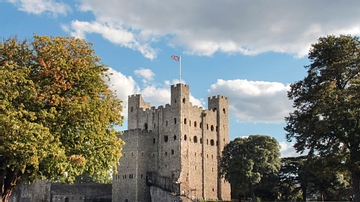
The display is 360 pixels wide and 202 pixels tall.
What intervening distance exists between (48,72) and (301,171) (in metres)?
43.2

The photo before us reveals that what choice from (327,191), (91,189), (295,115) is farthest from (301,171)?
(91,189)

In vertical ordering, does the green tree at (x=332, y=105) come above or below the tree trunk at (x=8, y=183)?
above

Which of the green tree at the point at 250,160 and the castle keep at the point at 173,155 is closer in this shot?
the green tree at the point at 250,160

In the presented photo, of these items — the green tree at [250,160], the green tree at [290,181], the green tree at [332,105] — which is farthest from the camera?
the green tree at [290,181]

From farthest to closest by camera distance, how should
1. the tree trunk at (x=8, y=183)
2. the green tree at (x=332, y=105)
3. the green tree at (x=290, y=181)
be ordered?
1. the green tree at (x=290, y=181)
2. the green tree at (x=332, y=105)
3. the tree trunk at (x=8, y=183)

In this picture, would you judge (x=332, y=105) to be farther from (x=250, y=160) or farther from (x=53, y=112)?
(x=250, y=160)

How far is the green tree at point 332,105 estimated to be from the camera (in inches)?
1257

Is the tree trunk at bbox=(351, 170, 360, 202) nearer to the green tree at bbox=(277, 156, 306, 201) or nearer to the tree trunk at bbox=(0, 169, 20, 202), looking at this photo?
the tree trunk at bbox=(0, 169, 20, 202)

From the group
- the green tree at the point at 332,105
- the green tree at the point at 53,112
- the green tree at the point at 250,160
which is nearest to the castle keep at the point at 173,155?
the green tree at the point at 250,160

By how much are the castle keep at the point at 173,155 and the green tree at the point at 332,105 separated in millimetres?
29698

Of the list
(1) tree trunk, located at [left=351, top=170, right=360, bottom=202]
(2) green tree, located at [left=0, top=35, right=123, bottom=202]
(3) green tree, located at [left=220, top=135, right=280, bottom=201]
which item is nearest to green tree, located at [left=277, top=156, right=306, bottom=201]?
(3) green tree, located at [left=220, top=135, right=280, bottom=201]

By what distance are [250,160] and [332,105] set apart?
25155 millimetres

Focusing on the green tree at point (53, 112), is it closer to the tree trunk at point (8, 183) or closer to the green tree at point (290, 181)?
the tree trunk at point (8, 183)

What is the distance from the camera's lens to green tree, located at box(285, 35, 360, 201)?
31922mm
